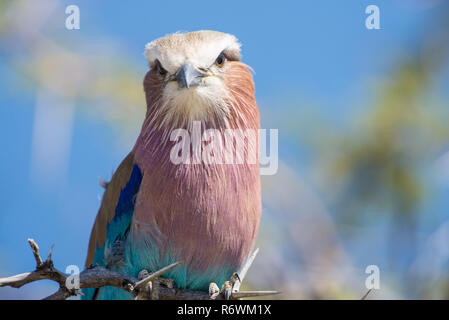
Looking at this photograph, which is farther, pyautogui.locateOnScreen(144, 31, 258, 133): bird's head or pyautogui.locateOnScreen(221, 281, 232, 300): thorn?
pyautogui.locateOnScreen(144, 31, 258, 133): bird's head

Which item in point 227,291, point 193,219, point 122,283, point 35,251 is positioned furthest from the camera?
point 193,219

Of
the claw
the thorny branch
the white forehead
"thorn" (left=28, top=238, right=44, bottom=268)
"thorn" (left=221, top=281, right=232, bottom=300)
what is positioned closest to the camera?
"thorn" (left=28, top=238, right=44, bottom=268)

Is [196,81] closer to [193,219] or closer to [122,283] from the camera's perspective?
[193,219]

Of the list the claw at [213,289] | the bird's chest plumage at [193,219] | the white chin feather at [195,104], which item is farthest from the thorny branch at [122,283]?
the white chin feather at [195,104]

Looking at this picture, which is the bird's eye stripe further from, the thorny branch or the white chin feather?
the thorny branch

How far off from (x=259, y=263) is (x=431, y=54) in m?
3.67

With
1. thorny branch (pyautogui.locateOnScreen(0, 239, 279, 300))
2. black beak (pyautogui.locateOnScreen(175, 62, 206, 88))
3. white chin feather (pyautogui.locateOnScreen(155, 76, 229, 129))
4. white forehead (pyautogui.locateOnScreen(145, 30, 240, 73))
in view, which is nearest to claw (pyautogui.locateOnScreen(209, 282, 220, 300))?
thorny branch (pyautogui.locateOnScreen(0, 239, 279, 300))

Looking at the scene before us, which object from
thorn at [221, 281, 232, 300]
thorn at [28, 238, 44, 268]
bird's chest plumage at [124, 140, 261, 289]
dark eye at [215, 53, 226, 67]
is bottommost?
thorn at [221, 281, 232, 300]

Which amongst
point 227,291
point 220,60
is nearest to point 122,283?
point 227,291

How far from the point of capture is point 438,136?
7277 mm

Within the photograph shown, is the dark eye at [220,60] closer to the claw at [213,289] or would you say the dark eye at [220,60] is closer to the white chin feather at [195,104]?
the white chin feather at [195,104]

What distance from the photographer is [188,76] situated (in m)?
3.59

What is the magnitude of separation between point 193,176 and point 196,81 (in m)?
0.55

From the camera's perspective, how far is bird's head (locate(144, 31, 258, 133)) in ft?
12.1
